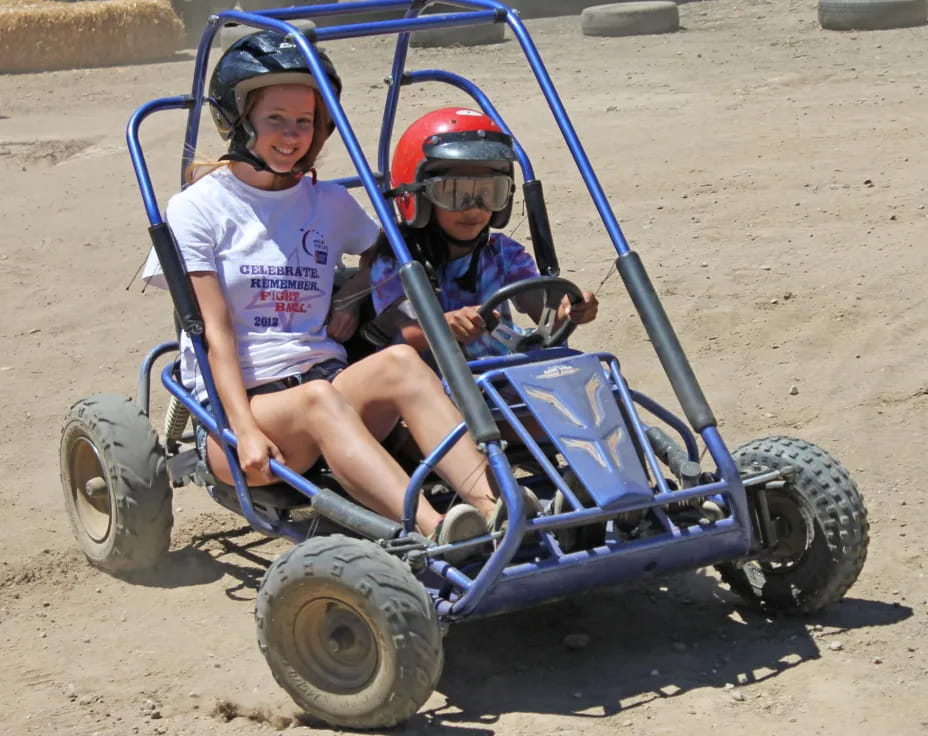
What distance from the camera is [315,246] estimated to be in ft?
16.0

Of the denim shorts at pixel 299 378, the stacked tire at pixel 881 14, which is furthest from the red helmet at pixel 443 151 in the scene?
the stacked tire at pixel 881 14

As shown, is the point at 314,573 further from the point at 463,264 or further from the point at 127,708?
the point at 463,264

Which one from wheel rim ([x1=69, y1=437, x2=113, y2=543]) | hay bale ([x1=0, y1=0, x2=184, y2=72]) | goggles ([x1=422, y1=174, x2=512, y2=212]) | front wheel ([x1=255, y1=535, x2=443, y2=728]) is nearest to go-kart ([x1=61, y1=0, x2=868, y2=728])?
front wheel ([x1=255, y1=535, x2=443, y2=728])

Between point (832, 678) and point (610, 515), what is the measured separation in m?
0.72

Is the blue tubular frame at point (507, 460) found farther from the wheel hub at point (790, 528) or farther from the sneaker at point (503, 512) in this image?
the wheel hub at point (790, 528)

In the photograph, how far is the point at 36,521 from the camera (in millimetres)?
Result: 5750

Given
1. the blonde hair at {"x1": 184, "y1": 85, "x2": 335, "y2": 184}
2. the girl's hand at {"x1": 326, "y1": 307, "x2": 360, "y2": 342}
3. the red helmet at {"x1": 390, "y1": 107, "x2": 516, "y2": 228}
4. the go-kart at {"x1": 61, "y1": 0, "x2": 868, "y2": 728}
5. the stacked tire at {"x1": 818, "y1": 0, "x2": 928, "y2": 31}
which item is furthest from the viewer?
the stacked tire at {"x1": 818, "y1": 0, "x2": 928, "y2": 31}

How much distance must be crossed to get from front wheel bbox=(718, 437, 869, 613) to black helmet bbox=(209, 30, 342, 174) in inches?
62.5

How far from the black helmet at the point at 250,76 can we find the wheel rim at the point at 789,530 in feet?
5.47

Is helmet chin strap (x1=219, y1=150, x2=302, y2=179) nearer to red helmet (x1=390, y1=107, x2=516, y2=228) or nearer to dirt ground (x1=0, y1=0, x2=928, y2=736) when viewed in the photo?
red helmet (x1=390, y1=107, x2=516, y2=228)

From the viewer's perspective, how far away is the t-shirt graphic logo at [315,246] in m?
4.85

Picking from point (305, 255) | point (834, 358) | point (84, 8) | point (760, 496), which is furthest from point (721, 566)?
point (84, 8)

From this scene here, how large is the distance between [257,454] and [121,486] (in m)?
0.84

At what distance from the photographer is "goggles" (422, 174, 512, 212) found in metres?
4.56
